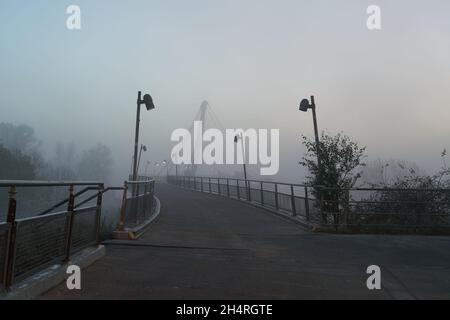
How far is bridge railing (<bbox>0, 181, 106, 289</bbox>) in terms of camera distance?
485 centimetres

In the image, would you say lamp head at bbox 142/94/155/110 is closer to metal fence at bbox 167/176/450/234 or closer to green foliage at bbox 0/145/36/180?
metal fence at bbox 167/176/450/234

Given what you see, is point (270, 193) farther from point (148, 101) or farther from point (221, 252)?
point (221, 252)

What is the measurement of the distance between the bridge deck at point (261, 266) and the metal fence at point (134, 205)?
61 cm

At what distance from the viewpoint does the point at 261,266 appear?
768cm

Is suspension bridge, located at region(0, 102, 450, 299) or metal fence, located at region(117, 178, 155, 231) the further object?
metal fence, located at region(117, 178, 155, 231)

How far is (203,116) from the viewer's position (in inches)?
5399

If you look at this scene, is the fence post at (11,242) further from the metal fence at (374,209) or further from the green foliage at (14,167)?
the green foliage at (14,167)

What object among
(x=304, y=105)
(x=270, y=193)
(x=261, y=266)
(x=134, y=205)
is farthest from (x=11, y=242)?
(x=270, y=193)

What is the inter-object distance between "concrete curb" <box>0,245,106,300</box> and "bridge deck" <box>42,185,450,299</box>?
125 millimetres
